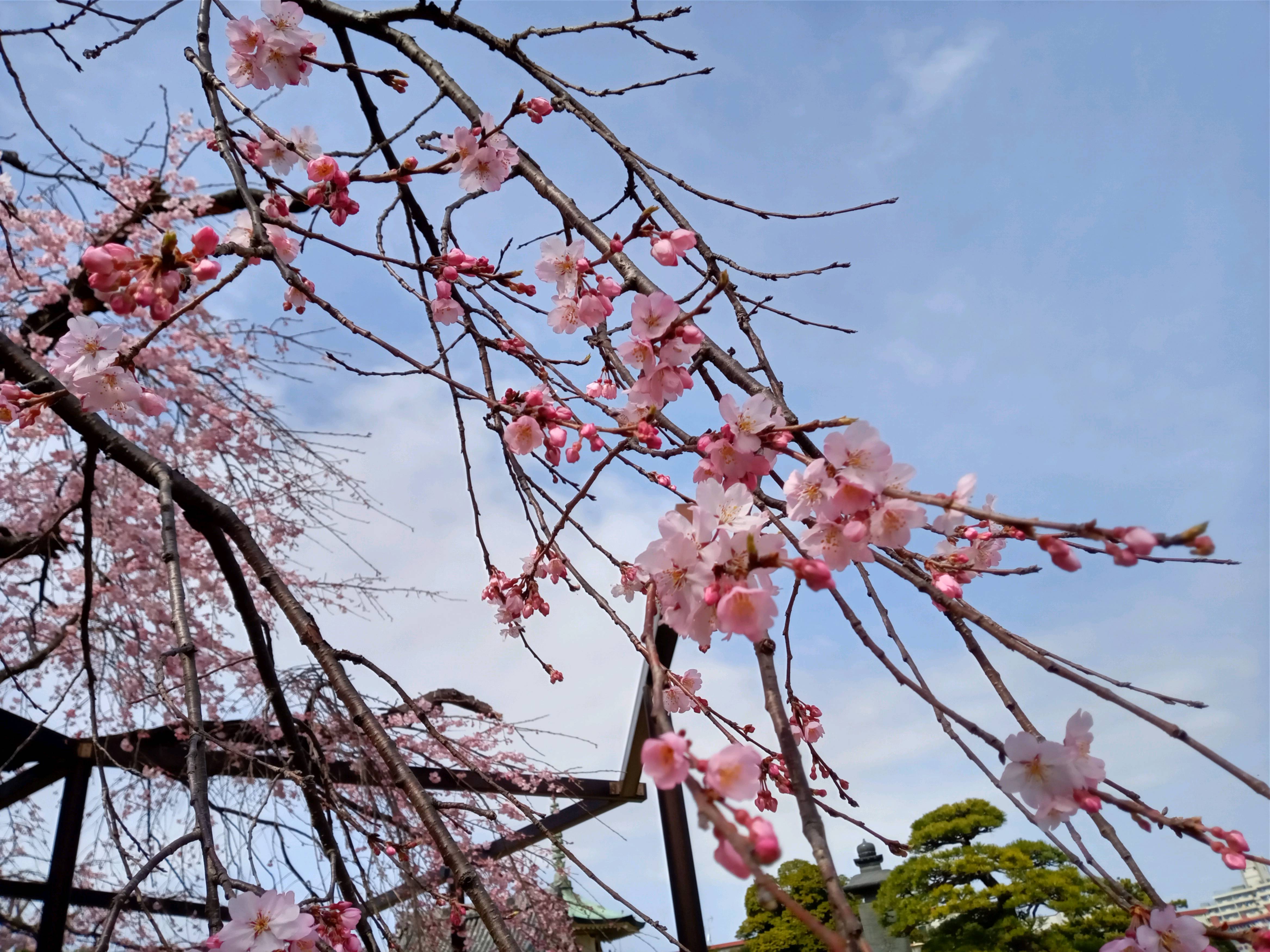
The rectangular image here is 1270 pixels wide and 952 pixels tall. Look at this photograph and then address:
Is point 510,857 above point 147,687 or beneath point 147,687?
beneath

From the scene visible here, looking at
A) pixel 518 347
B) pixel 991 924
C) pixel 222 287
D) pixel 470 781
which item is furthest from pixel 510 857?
pixel 222 287

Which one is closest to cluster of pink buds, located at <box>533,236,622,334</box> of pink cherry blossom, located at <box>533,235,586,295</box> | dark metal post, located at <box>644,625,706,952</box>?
pink cherry blossom, located at <box>533,235,586,295</box>

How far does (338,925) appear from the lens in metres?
1.24

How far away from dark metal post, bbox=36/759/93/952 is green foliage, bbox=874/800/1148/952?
5.66m

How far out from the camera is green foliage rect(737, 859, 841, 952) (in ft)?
23.6

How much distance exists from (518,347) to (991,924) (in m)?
6.79

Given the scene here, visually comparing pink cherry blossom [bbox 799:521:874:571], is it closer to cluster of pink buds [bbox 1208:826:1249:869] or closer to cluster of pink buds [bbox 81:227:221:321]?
cluster of pink buds [bbox 1208:826:1249:869]

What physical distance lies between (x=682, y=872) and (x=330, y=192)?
3795 mm

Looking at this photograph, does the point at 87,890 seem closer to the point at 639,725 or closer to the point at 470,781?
the point at 470,781

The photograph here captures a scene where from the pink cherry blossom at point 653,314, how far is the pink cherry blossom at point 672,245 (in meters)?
0.21

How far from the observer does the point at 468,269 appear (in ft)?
4.38

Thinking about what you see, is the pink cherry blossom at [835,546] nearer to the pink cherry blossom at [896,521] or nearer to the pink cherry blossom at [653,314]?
the pink cherry blossom at [896,521]

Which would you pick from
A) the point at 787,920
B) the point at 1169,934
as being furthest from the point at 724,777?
the point at 787,920

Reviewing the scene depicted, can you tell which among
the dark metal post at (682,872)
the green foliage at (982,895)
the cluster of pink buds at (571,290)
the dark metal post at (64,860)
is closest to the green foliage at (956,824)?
the green foliage at (982,895)
